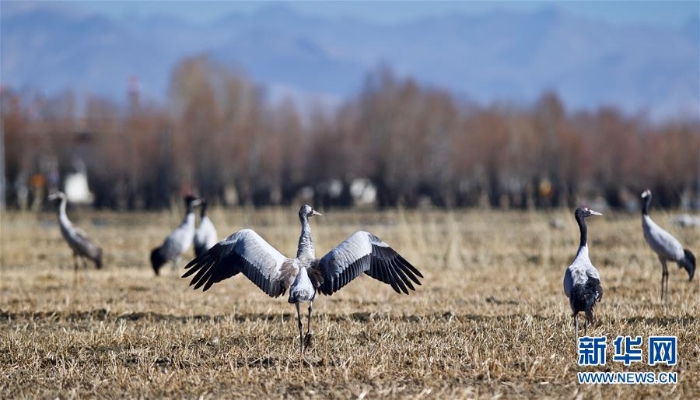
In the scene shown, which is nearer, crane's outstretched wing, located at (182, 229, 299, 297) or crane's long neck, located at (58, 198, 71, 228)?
crane's outstretched wing, located at (182, 229, 299, 297)

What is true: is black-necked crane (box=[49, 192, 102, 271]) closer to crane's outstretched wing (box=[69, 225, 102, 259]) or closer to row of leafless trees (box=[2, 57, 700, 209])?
crane's outstretched wing (box=[69, 225, 102, 259])

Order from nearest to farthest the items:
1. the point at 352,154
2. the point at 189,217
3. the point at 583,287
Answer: the point at 583,287 → the point at 189,217 → the point at 352,154

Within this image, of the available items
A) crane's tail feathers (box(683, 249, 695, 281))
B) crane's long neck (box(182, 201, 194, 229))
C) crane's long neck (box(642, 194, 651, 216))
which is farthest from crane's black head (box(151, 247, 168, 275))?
crane's tail feathers (box(683, 249, 695, 281))

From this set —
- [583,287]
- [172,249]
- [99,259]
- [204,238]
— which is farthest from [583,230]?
[99,259]

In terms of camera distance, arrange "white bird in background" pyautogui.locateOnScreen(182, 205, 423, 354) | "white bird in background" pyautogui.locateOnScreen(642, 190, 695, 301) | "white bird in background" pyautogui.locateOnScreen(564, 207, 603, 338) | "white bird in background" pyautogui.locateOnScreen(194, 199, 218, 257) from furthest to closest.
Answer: "white bird in background" pyautogui.locateOnScreen(194, 199, 218, 257)
"white bird in background" pyautogui.locateOnScreen(642, 190, 695, 301)
"white bird in background" pyautogui.locateOnScreen(182, 205, 423, 354)
"white bird in background" pyautogui.locateOnScreen(564, 207, 603, 338)

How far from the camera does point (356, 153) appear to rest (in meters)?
50.6

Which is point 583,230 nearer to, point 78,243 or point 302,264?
point 302,264

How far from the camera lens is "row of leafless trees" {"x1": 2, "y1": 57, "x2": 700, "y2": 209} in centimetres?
4406

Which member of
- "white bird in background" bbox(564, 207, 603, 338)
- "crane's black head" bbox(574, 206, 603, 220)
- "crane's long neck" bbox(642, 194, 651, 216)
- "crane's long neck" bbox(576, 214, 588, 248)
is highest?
"crane's long neck" bbox(642, 194, 651, 216)

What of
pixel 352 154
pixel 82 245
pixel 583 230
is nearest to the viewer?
pixel 583 230

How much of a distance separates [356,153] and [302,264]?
42405 millimetres

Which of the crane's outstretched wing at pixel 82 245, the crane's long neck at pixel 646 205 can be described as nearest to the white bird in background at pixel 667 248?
the crane's long neck at pixel 646 205

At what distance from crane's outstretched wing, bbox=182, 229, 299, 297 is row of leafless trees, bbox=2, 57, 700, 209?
30064 millimetres

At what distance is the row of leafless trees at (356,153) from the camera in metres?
44.1
